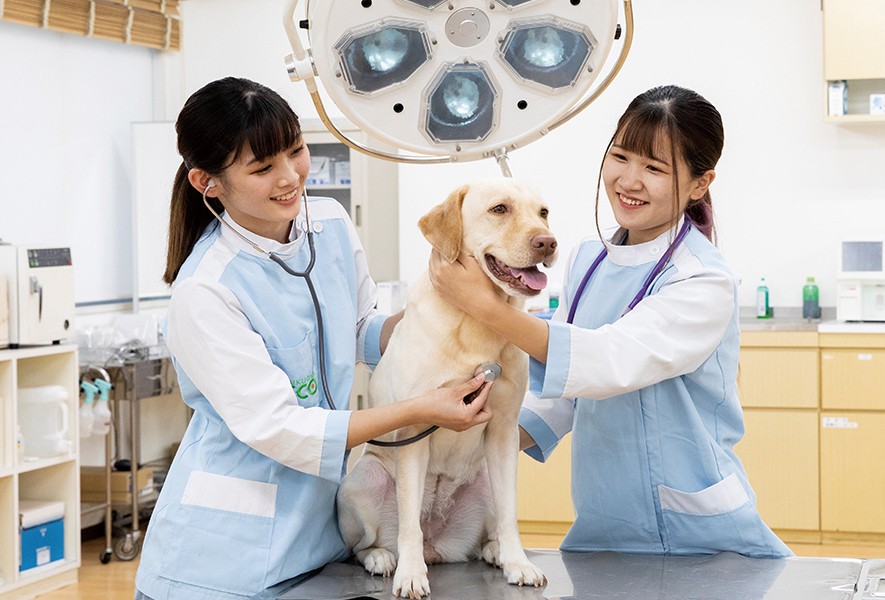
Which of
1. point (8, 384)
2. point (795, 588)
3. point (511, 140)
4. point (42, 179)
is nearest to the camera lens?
point (795, 588)

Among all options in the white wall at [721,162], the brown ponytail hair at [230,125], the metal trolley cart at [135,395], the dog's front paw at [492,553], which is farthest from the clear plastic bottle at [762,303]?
the brown ponytail hair at [230,125]

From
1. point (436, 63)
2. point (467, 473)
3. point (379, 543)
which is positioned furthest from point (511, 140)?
point (379, 543)

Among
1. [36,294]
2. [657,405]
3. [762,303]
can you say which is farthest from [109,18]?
[657,405]

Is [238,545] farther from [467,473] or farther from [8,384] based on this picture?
[8,384]

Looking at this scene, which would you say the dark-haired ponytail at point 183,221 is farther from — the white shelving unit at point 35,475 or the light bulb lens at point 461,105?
the white shelving unit at point 35,475

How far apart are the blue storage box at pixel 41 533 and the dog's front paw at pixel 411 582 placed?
3.00m

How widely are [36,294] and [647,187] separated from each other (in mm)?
3095

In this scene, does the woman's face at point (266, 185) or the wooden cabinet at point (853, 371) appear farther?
the wooden cabinet at point (853, 371)

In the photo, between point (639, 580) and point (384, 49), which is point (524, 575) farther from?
point (384, 49)

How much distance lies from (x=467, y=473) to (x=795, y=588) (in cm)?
58

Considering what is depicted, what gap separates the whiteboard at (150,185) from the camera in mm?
5539

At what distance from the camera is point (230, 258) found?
5.63 ft

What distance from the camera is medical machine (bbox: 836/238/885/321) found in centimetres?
490

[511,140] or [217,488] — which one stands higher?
[511,140]
